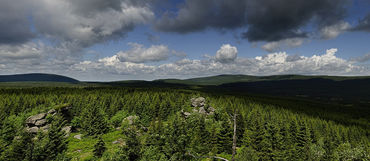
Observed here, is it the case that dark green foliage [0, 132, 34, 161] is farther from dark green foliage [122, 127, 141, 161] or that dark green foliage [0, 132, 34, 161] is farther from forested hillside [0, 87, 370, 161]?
dark green foliage [122, 127, 141, 161]

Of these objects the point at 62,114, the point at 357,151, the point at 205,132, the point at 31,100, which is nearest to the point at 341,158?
the point at 357,151

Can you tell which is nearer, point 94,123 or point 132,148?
point 132,148

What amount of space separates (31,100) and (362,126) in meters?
211

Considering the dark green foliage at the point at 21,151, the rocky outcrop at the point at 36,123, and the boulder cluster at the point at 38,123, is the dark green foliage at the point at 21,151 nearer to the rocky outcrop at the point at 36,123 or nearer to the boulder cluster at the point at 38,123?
the boulder cluster at the point at 38,123

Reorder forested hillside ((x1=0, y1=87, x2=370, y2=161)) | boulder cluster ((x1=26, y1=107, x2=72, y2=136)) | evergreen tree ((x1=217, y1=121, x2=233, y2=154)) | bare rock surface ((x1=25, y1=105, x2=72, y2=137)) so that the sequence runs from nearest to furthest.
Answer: forested hillside ((x1=0, y1=87, x2=370, y2=161)), evergreen tree ((x1=217, y1=121, x2=233, y2=154)), bare rock surface ((x1=25, y1=105, x2=72, y2=137)), boulder cluster ((x1=26, y1=107, x2=72, y2=136))

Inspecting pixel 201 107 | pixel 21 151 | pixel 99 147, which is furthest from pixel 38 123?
pixel 201 107

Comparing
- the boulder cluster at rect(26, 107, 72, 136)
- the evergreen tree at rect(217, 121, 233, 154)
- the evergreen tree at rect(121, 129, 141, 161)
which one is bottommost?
the evergreen tree at rect(217, 121, 233, 154)

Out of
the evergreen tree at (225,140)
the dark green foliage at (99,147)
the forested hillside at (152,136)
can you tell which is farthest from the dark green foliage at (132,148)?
the evergreen tree at (225,140)

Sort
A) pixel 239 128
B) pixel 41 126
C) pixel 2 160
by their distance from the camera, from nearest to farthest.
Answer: pixel 2 160, pixel 41 126, pixel 239 128

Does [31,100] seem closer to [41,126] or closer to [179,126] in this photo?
[41,126]

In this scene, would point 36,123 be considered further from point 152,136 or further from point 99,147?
point 152,136

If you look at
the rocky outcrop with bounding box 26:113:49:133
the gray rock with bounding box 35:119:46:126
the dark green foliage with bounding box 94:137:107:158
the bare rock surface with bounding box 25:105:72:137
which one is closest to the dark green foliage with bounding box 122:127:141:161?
the dark green foliage with bounding box 94:137:107:158

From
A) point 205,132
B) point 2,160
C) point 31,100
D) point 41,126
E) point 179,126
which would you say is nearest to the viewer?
point 2,160

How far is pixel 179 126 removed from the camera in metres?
61.1
